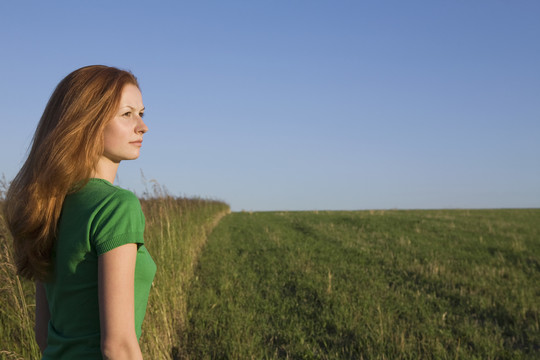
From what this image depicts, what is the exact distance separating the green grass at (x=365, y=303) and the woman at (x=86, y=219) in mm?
3753

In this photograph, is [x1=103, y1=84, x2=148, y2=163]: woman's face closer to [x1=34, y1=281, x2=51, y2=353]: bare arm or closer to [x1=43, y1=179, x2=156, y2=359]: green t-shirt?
[x1=43, y1=179, x2=156, y2=359]: green t-shirt

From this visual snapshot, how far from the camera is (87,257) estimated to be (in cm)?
147

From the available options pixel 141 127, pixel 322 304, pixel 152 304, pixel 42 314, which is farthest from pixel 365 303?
pixel 141 127

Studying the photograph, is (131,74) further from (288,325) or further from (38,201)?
(288,325)

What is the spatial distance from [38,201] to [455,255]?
12.4 metres

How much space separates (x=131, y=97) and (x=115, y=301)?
32.2 inches

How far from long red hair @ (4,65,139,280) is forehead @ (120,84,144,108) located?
0.07 ft

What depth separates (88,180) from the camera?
1608 mm

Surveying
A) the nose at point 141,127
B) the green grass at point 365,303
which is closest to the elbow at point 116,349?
the nose at point 141,127

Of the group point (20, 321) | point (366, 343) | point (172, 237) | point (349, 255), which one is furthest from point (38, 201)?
point (349, 255)

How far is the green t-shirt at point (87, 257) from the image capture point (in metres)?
1.43

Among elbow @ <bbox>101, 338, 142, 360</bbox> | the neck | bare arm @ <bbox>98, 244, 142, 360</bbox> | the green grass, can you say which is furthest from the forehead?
the green grass

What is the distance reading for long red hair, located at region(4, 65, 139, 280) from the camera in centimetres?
159

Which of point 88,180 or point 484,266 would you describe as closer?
point 88,180
